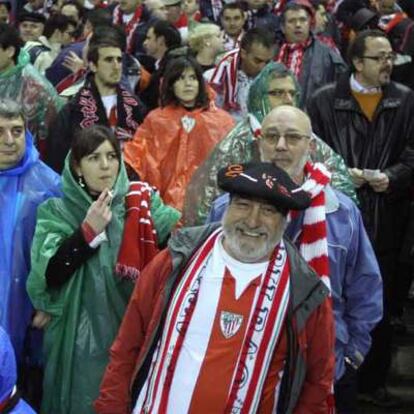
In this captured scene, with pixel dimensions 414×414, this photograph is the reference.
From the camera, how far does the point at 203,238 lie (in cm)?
384

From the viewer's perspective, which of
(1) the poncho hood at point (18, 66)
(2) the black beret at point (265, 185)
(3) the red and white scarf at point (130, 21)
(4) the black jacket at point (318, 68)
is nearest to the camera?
(2) the black beret at point (265, 185)

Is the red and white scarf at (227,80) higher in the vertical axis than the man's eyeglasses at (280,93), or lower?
lower

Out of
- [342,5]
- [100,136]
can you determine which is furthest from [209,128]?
[342,5]

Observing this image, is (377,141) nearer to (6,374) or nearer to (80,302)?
(80,302)

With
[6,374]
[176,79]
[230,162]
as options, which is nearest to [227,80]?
[176,79]

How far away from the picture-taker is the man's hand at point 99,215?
4.73 m

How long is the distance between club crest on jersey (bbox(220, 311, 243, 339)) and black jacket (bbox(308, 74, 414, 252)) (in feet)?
8.35

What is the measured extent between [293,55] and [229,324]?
474 centimetres

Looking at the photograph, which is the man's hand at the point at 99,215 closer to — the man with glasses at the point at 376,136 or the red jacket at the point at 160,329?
the red jacket at the point at 160,329

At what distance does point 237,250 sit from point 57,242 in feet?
4.44

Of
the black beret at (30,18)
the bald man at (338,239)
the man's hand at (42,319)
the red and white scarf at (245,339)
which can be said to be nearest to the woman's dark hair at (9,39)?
the man's hand at (42,319)

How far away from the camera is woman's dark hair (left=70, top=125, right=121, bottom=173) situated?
492 cm

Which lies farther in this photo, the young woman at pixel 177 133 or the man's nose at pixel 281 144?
the young woman at pixel 177 133

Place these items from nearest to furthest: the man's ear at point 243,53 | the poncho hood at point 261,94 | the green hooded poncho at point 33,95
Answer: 1. the poncho hood at point 261,94
2. the green hooded poncho at point 33,95
3. the man's ear at point 243,53
